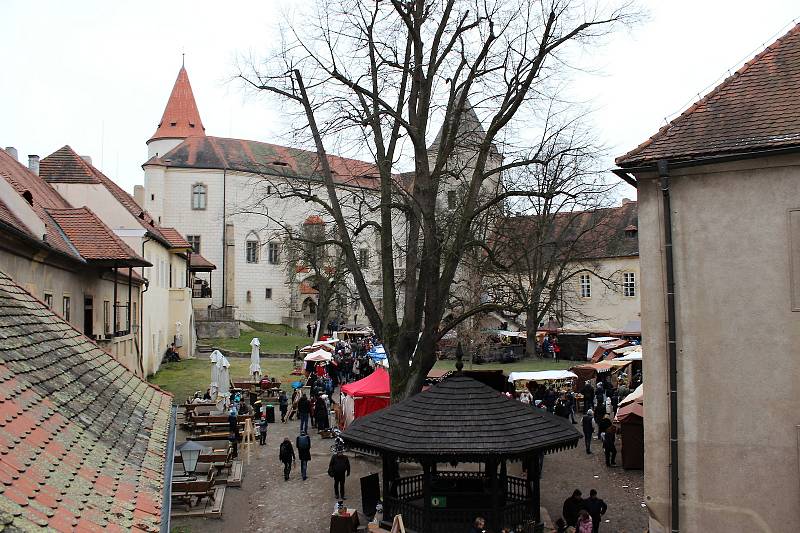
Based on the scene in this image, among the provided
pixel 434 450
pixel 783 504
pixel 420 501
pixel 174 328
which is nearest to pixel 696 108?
pixel 783 504

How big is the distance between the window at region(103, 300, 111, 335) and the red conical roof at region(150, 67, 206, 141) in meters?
55.6

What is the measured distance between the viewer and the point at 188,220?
7219 cm

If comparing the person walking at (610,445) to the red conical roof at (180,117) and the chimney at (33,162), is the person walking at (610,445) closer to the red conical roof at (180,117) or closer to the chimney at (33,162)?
the chimney at (33,162)

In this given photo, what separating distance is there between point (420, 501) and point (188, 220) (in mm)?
61436

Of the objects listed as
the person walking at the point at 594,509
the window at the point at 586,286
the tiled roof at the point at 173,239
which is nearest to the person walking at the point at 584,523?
the person walking at the point at 594,509

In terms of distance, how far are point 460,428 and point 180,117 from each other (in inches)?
2862

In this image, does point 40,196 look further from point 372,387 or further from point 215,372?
point 372,387

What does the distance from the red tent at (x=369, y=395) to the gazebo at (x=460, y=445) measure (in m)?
7.35

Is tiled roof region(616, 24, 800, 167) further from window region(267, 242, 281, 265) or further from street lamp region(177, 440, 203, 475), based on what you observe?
window region(267, 242, 281, 265)

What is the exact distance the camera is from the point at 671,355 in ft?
38.4

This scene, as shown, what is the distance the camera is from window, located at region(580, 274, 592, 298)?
59969 millimetres

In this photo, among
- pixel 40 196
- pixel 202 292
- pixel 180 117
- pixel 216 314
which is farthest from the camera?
pixel 180 117

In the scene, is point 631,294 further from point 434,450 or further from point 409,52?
point 434,450

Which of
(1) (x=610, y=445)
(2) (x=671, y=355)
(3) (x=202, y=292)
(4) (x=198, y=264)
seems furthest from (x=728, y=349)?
(3) (x=202, y=292)
